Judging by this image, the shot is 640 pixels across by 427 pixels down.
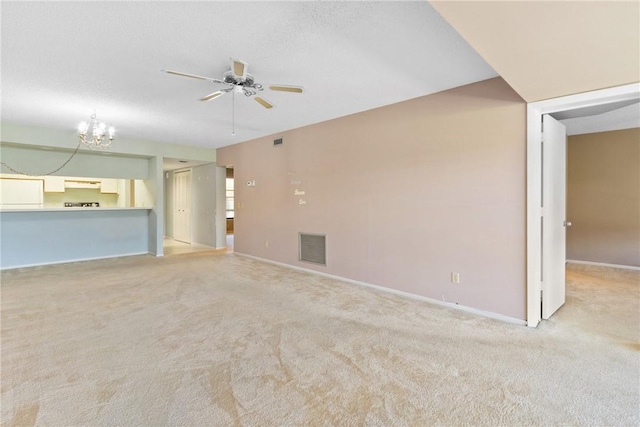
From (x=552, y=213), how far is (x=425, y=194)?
1.26m

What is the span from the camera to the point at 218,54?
2.58 metres

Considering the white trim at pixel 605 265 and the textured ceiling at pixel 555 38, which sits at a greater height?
the textured ceiling at pixel 555 38

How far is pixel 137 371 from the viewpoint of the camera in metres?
2.15

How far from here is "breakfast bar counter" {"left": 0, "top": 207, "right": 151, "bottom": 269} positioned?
5.38m

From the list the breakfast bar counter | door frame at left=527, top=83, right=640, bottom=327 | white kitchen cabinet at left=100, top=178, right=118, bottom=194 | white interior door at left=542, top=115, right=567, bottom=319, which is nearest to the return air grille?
door frame at left=527, top=83, right=640, bottom=327

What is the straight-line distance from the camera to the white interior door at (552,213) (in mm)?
2973

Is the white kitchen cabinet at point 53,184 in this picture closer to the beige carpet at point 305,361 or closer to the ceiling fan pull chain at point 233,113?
the beige carpet at point 305,361

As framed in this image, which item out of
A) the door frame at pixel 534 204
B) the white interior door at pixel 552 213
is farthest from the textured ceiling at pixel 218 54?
the white interior door at pixel 552 213

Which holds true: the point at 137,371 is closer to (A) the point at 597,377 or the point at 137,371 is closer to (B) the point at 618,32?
(A) the point at 597,377

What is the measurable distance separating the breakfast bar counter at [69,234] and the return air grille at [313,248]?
13.2 ft

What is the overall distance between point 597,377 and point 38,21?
15.1 ft

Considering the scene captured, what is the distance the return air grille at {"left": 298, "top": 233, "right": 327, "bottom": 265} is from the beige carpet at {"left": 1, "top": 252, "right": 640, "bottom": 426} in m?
1.06

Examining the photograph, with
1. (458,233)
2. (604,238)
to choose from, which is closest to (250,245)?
(458,233)

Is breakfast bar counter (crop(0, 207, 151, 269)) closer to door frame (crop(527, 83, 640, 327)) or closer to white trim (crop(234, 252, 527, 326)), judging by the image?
white trim (crop(234, 252, 527, 326))
